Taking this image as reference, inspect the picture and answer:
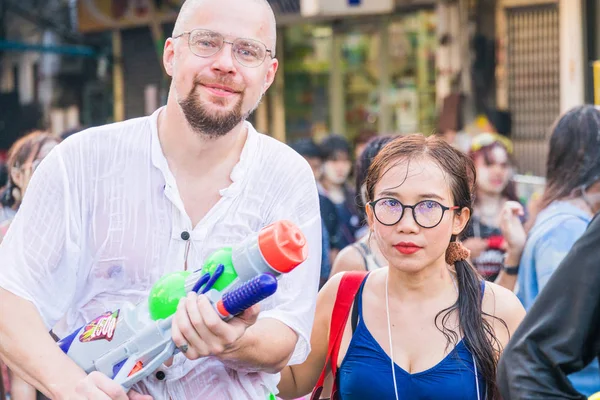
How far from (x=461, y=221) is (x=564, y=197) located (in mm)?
1440

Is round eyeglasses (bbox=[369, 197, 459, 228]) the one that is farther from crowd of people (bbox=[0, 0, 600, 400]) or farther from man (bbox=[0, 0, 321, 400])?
man (bbox=[0, 0, 321, 400])

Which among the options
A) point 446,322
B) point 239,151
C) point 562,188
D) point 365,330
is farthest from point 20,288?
point 562,188

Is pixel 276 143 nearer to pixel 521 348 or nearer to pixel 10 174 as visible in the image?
pixel 521 348

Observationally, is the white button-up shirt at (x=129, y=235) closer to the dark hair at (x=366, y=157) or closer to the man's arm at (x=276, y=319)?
the man's arm at (x=276, y=319)

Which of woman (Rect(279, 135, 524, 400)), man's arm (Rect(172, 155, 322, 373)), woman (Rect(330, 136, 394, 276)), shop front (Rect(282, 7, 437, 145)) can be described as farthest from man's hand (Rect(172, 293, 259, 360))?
shop front (Rect(282, 7, 437, 145))

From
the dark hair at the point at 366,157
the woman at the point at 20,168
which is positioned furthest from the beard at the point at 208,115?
the woman at the point at 20,168

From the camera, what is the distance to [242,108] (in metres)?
3.00

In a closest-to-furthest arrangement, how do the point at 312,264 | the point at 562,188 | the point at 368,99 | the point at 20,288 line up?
the point at 20,288 < the point at 312,264 < the point at 562,188 < the point at 368,99

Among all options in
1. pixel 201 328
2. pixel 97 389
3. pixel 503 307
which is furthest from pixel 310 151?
pixel 201 328

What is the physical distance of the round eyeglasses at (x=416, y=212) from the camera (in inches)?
133

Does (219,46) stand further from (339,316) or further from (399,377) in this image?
(399,377)

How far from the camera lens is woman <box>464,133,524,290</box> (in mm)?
6695

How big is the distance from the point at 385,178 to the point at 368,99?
1294 cm

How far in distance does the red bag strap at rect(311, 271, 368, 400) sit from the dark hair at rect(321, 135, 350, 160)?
5.76m
